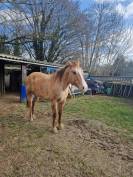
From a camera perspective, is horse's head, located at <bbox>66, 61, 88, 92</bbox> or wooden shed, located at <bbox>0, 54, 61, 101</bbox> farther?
wooden shed, located at <bbox>0, 54, 61, 101</bbox>

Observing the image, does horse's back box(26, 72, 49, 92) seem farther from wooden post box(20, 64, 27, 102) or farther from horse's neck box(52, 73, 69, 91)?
wooden post box(20, 64, 27, 102)

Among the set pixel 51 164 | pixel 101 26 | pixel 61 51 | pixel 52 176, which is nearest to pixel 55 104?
pixel 51 164

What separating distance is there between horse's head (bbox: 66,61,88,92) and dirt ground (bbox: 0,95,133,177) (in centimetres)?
112

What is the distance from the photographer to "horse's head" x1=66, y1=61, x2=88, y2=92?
4.48m

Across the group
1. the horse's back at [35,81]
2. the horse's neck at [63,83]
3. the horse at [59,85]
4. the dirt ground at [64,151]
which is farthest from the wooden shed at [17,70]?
the dirt ground at [64,151]

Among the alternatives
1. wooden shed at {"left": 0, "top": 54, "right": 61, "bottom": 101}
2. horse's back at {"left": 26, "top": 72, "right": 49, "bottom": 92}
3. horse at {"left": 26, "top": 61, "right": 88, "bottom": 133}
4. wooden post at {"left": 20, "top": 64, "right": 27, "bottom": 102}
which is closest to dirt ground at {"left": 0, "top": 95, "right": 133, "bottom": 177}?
horse at {"left": 26, "top": 61, "right": 88, "bottom": 133}

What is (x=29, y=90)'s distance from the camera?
19.5ft

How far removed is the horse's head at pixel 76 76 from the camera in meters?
4.48

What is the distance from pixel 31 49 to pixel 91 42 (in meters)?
7.49

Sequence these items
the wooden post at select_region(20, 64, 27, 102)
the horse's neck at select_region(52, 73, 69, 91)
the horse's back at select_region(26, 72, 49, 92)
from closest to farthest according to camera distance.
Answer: the horse's neck at select_region(52, 73, 69, 91), the horse's back at select_region(26, 72, 49, 92), the wooden post at select_region(20, 64, 27, 102)

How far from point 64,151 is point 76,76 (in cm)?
157

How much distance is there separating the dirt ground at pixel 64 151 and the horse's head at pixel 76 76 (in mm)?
1118

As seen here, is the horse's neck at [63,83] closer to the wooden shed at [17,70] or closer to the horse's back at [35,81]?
the horse's back at [35,81]

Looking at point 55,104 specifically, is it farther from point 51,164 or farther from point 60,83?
point 51,164
